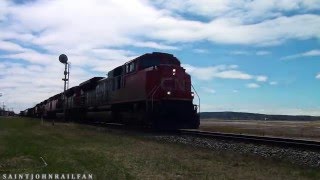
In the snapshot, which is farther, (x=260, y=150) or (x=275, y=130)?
(x=275, y=130)

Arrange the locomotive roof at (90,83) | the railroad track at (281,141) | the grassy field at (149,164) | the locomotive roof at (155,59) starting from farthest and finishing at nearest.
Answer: the locomotive roof at (90,83) → the locomotive roof at (155,59) → the railroad track at (281,141) → the grassy field at (149,164)

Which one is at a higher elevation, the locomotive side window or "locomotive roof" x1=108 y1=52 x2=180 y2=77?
"locomotive roof" x1=108 y1=52 x2=180 y2=77

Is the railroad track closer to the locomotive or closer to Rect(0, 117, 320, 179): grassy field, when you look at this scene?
the locomotive

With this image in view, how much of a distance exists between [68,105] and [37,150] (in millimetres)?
40306

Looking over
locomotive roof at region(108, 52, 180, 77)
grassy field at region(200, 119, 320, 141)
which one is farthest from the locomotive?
grassy field at region(200, 119, 320, 141)

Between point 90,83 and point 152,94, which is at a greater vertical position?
point 90,83

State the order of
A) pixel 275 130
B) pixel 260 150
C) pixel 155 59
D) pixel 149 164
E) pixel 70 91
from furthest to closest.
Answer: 1. pixel 70 91
2. pixel 275 130
3. pixel 155 59
4. pixel 260 150
5. pixel 149 164

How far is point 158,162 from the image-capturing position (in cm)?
1285

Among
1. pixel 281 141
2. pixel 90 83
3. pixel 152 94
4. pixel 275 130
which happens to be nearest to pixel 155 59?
pixel 152 94

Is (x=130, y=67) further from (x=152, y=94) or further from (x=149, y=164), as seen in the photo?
(x=149, y=164)


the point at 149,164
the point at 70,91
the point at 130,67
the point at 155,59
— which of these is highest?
the point at 155,59

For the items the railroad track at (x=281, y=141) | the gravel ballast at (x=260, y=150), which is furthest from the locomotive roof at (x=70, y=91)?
the gravel ballast at (x=260, y=150)

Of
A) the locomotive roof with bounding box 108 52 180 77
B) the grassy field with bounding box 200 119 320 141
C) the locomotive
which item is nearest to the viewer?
the locomotive

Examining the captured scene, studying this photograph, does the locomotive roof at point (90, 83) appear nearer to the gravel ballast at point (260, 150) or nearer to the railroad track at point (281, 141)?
the railroad track at point (281, 141)
